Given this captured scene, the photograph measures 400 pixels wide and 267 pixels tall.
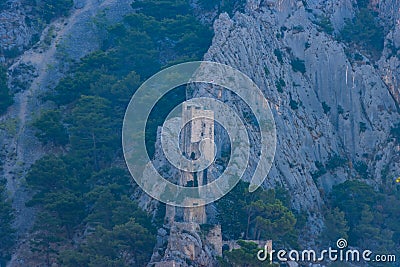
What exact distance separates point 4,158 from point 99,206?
14230 mm

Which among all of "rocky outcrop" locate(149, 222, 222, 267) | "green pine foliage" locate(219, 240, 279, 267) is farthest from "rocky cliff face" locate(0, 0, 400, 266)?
"green pine foliage" locate(219, 240, 279, 267)

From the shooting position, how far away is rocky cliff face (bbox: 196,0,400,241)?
96.8 metres

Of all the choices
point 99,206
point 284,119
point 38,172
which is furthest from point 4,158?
point 284,119

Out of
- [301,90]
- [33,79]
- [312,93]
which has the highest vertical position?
[33,79]

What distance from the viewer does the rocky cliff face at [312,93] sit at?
9675cm

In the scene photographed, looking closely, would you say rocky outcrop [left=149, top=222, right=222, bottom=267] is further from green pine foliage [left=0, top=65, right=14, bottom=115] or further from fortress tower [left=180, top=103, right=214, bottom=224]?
green pine foliage [left=0, top=65, right=14, bottom=115]

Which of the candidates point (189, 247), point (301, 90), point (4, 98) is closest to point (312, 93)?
point (301, 90)

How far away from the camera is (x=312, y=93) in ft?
339

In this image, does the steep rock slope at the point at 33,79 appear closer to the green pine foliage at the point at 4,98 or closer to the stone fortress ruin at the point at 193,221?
the green pine foliage at the point at 4,98

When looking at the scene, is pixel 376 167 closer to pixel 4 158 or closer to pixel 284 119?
pixel 284 119

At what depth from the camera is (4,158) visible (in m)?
97.2

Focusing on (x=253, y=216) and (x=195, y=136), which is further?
(x=253, y=216)

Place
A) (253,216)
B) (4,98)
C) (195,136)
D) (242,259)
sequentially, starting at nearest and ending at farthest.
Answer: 1. (242,259)
2. (195,136)
3. (253,216)
4. (4,98)

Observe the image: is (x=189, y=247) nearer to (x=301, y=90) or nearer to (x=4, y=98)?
(x=301, y=90)
